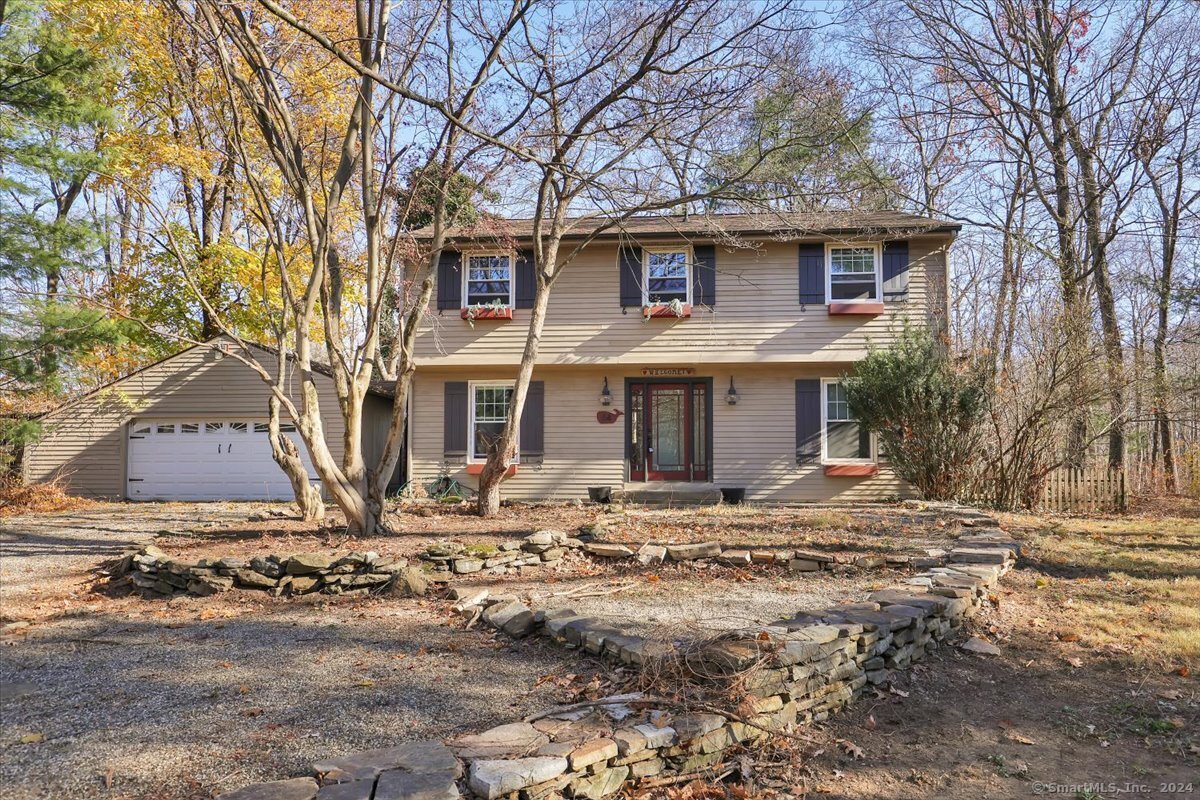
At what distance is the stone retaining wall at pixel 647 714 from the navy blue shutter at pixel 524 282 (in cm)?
881

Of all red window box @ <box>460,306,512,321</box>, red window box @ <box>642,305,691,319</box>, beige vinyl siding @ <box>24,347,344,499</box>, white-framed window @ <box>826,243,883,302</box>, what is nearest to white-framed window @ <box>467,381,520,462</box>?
red window box @ <box>460,306,512,321</box>

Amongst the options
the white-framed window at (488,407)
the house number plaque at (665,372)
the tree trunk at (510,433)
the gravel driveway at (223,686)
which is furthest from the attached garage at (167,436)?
the gravel driveway at (223,686)

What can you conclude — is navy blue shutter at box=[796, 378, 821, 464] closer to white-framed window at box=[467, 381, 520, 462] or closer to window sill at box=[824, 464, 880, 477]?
window sill at box=[824, 464, 880, 477]

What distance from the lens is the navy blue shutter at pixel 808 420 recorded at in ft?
44.4

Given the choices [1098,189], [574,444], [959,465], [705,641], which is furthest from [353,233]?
[1098,189]

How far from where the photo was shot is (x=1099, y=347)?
11.3 m

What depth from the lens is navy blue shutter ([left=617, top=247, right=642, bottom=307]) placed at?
13.8 metres

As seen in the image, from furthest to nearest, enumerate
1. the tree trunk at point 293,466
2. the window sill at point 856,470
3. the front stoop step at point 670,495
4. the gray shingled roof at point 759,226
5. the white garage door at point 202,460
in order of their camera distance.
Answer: the white garage door at point 202,460
the window sill at point 856,470
the front stoop step at point 670,495
the gray shingled roof at point 759,226
the tree trunk at point 293,466

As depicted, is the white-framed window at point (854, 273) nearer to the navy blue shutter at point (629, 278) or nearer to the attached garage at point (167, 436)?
Answer: the navy blue shutter at point (629, 278)

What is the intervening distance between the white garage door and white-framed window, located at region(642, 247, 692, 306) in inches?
297

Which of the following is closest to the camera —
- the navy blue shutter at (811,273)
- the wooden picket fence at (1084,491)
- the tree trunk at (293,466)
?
the tree trunk at (293,466)

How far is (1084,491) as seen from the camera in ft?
40.8

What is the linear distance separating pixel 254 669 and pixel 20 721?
1.08 meters

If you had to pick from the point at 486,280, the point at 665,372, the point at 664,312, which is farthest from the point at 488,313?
the point at 665,372
